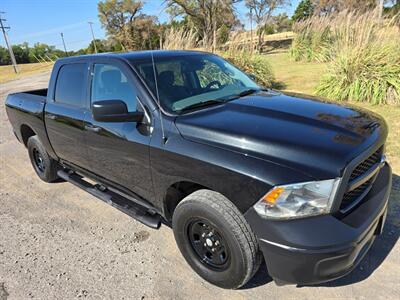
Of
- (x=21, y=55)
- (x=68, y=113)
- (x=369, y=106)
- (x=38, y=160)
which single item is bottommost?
(x=21, y=55)

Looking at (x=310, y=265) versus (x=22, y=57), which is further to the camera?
(x=22, y=57)

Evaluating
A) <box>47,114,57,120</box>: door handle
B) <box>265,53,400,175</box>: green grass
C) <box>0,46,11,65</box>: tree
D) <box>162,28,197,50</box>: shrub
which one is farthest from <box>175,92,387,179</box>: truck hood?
<box>0,46,11,65</box>: tree

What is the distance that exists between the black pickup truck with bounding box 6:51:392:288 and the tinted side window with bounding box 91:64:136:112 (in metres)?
0.02

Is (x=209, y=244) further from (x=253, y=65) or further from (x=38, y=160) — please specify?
(x=253, y=65)

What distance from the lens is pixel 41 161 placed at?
4.87 meters

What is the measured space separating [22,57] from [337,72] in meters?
91.6

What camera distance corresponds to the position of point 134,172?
2977 millimetres

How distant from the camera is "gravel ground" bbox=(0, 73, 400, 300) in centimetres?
248

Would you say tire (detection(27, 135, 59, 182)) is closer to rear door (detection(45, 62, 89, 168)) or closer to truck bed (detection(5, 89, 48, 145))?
truck bed (detection(5, 89, 48, 145))

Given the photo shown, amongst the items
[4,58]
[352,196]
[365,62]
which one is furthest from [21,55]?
[352,196]

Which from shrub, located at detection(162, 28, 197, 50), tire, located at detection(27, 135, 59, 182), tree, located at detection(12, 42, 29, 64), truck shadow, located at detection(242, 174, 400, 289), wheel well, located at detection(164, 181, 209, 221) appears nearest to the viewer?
truck shadow, located at detection(242, 174, 400, 289)

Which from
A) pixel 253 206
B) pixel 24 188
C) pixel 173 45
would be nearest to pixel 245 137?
pixel 253 206

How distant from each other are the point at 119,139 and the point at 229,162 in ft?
4.19

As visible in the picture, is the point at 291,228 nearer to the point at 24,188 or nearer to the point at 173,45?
the point at 24,188
